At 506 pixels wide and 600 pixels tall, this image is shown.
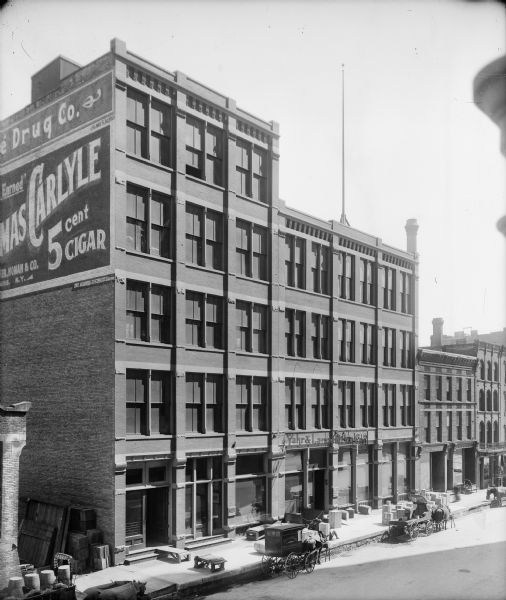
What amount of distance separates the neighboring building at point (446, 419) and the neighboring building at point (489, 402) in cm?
110

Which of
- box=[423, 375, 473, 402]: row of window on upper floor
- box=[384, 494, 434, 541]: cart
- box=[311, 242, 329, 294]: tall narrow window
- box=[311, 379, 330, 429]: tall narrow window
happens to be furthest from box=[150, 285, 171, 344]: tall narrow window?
box=[423, 375, 473, 402]: row of window on upper floor

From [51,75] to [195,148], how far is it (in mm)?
7890

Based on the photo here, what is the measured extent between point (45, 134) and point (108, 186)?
5.93 meters

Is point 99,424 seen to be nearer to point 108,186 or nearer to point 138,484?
point 138,484

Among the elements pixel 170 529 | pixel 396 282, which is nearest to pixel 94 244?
pixel 170 529

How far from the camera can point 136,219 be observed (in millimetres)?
27031

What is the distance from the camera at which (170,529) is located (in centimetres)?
2669

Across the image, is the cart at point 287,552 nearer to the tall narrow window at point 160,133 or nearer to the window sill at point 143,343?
the window sill at point 143,343

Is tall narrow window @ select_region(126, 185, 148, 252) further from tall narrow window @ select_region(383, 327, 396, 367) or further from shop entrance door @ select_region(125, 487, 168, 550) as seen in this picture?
tall narrow window @ select_region(383, 327, 396, 367)

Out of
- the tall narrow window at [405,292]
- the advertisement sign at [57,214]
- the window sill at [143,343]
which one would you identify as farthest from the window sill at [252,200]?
the tall narrow window at [405,292]

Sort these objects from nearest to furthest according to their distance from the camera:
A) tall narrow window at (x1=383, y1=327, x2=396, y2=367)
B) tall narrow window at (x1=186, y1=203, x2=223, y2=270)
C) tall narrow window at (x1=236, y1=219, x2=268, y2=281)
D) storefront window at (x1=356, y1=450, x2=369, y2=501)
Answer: tall narrow window at (x1=186, y1=203, x2=223, y2=270), tall narrow window at (x1=236, y1=219, x2=268, y2=281), storefront window at (x1=356, y1=450, x2=369, y2=501), tall narrow window at (x1=383, y1=327, x2=396, y2=367)

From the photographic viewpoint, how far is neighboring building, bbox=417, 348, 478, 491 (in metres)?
46.1

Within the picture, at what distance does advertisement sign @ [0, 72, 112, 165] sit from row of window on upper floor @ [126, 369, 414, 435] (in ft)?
35.2

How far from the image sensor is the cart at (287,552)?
78.5 ft
